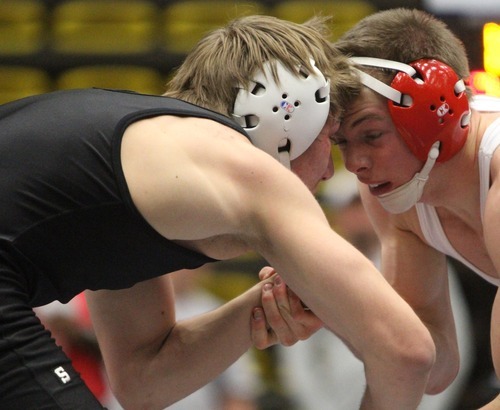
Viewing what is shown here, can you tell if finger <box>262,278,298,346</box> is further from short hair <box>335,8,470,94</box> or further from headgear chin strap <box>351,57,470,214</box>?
short hair <box>335,8,470,94</box>

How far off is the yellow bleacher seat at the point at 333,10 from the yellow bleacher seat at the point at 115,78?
0.73 m

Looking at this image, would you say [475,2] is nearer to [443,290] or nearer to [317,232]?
[443,290]

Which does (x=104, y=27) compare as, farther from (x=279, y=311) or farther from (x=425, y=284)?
(x=279, y=311)

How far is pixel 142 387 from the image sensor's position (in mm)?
2986

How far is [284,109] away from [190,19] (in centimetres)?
320

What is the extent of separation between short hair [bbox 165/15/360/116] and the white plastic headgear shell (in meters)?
0.02

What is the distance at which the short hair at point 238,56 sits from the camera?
2559 mm

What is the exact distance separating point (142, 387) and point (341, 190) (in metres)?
2.25

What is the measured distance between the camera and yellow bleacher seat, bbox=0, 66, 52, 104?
5.58 m

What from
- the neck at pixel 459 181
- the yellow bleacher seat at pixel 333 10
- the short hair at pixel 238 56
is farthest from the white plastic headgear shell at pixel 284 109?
the yellow bleacher seat at pixel 333 10

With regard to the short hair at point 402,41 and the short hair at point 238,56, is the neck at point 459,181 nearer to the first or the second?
the short hair at point 402,41

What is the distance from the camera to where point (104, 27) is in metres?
5.82

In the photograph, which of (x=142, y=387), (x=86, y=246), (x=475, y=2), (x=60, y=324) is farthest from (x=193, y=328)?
(x=475, y=2)

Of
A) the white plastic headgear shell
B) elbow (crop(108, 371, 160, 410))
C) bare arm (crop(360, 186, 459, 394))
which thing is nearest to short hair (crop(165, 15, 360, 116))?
the white plastic headgear shell
